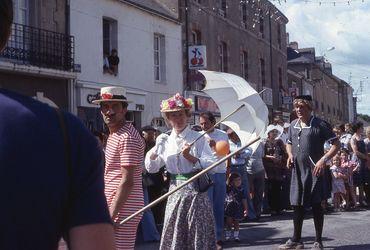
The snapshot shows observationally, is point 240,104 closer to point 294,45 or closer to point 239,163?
point 239,163

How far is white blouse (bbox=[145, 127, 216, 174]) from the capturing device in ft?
21.8

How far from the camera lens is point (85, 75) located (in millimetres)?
19453

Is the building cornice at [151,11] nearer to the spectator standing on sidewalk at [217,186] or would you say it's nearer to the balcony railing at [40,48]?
the balcony railing at [40,48]

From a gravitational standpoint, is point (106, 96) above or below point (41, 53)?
below

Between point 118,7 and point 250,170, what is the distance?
10.1 meters

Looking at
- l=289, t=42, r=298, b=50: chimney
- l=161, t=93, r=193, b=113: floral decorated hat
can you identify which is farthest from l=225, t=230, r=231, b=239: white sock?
l=289, t=42, r=298, b=50: chimney

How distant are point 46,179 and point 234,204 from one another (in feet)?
28.3

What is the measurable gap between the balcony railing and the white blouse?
10998 mm

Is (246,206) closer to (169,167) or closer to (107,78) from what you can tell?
(169,167)

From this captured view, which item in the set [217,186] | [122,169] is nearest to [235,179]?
[217,186]

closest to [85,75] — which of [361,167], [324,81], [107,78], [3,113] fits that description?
[107,78]

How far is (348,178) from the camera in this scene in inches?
571

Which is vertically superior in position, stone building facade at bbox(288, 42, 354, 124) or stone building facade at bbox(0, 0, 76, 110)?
stone building facade at bbox(288, 42, 354, 124)

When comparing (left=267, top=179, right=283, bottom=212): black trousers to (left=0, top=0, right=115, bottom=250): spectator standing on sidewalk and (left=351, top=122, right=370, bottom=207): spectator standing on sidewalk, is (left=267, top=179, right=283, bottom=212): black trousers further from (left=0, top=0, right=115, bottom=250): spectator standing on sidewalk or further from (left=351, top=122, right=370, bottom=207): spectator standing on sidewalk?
(left=0, top=0, right=115, bottom=250): spectator standing on sidewalk
